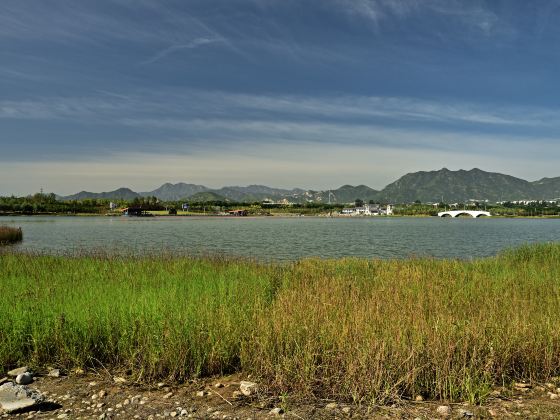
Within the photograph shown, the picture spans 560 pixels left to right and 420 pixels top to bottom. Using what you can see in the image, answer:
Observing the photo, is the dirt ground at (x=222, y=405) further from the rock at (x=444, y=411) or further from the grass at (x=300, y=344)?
the grass at (x=300, y=344)

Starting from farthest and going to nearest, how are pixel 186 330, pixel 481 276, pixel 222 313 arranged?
1. pixel 481 276
2. pixel 222 313
3. pixel 186 330

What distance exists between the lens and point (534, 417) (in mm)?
5594

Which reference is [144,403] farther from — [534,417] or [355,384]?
[534,417]

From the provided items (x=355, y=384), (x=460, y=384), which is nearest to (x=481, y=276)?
(x=460, y=384)

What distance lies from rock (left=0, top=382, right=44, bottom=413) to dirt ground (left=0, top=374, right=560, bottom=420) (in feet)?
0.33

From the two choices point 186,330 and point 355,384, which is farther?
point 186,330

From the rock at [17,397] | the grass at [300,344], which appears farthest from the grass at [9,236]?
the rock at [17,397]

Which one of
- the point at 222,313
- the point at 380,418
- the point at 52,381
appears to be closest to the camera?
the point at 380,418

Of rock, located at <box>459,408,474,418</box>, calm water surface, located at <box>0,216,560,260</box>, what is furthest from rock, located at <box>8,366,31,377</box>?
calm water surface, located at <box>0,216,560,260</box>

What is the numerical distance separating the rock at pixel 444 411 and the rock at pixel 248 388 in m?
2.68

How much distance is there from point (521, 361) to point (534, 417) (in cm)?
171

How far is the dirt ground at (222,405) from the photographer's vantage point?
5.63 meters

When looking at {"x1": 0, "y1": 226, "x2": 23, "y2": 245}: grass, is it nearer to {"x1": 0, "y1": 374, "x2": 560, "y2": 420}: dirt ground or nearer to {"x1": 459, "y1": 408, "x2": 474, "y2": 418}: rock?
{"x1": 0, "y1": 374, "x2": 560, "y2": 420}: dirt ground

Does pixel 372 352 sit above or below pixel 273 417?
above
